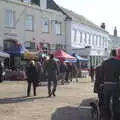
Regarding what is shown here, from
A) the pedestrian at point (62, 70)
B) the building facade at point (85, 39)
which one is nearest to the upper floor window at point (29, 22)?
the building facade at point (85, 39)

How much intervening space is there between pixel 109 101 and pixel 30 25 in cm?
3708

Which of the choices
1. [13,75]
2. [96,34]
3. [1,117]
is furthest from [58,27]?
[1,117]

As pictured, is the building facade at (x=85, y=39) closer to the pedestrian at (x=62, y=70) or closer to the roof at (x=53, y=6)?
the roof at (x=53, y=6)

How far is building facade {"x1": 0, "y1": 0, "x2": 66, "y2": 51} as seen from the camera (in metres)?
43.5

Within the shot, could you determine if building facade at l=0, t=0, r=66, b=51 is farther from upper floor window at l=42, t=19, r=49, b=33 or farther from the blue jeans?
the blue jeans

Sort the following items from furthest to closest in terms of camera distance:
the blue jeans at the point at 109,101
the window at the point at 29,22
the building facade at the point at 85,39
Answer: the building facade at the point at 85,39 → the window at the point at 29,22 → the blue jeans at the point at 109,101

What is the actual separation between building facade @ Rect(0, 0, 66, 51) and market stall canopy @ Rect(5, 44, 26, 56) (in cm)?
92

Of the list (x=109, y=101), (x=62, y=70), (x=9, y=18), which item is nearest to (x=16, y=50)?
(x=9, y=18)

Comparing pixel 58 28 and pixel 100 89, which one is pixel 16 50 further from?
pixel 100 89

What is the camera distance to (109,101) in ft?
35.1

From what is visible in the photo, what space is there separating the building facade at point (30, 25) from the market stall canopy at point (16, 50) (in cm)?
92

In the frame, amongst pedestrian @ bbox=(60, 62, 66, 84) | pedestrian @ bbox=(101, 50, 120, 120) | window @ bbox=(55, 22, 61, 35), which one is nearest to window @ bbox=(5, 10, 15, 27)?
window @ bbox=(55, 22, 61, 35)

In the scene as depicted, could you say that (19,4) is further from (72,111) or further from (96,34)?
(72,111)

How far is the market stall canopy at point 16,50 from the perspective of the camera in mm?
40831
